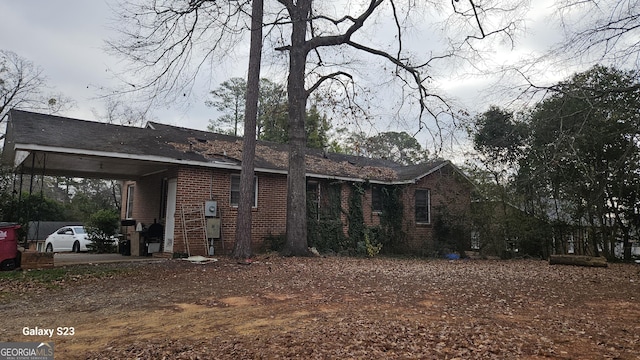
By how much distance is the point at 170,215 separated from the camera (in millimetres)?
13273

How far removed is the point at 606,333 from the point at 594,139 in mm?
10203

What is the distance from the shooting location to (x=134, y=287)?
7387mm

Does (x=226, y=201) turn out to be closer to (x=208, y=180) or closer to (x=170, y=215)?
(x=208, y=180)

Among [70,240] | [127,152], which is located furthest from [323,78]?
[70,240]

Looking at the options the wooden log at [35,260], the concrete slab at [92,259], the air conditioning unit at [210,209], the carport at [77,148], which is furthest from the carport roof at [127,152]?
the concrete slab at [92,259]

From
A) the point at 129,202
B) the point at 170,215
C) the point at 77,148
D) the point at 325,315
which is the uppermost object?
the point at 77,148

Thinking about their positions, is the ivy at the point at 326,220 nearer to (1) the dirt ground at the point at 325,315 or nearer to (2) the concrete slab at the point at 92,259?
(2) the concrete slab at the point at 92,259

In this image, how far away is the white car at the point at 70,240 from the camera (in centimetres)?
1886

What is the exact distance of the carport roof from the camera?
10.4 meters

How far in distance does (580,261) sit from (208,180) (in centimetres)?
1176

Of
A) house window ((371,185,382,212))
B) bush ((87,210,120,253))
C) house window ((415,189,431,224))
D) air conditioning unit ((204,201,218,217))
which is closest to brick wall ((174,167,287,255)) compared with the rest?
air conditioning unit ((204,201,218,217))

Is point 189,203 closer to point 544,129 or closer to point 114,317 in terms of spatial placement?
point 114,317

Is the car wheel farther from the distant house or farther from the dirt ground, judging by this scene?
the distant house

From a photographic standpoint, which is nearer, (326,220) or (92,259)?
(92,259)
